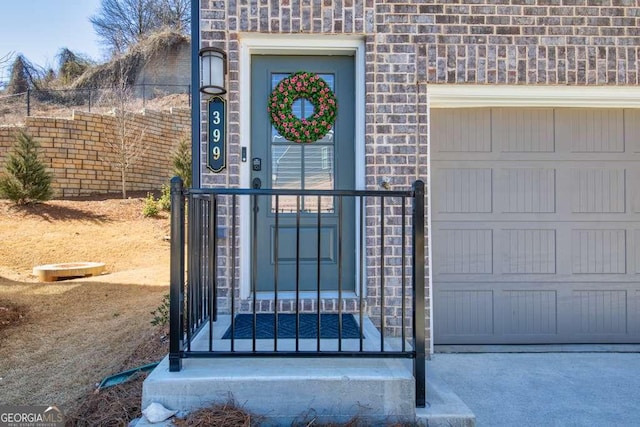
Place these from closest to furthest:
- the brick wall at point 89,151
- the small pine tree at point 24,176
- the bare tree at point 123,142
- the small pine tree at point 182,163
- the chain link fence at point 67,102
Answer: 1. the small pine tree at point 24,176
2. the brick wall at point 89,151
3. the small pine tree at point 182,163
4. the bare tree at point 123,142
5. the chain link fence at point 67,102

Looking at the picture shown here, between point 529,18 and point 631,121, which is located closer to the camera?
point 529,18

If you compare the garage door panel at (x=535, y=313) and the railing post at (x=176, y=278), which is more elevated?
the railing post at (x=176, y=278)

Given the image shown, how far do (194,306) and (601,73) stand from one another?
3.34 metres

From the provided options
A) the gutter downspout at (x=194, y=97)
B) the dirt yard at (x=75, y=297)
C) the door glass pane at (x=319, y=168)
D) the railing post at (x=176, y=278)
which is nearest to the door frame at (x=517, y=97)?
the door glass pane at (x=319, y=168)

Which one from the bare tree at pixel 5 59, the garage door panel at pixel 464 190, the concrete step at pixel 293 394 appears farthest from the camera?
the bare tree at pixel 5 59

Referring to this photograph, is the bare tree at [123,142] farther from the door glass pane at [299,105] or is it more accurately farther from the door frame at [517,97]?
the door frame at [517,97]

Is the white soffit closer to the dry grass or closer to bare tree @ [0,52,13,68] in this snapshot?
the dry grass

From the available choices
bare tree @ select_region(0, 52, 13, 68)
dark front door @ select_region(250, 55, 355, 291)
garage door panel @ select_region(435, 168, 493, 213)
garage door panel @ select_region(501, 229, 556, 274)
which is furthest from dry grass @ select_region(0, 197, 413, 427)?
bare tree @ select_region(0, 52, 13, 68)

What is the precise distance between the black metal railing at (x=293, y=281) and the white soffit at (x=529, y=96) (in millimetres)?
912

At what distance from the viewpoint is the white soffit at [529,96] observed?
3088mm

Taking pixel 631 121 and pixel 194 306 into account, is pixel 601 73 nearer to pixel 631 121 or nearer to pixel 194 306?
pixel 631 121

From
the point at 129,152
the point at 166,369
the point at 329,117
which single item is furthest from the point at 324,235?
the point at 129,152

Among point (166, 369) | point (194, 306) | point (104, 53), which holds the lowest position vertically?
point (166, 369)

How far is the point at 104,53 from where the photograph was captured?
18891 millimetres
